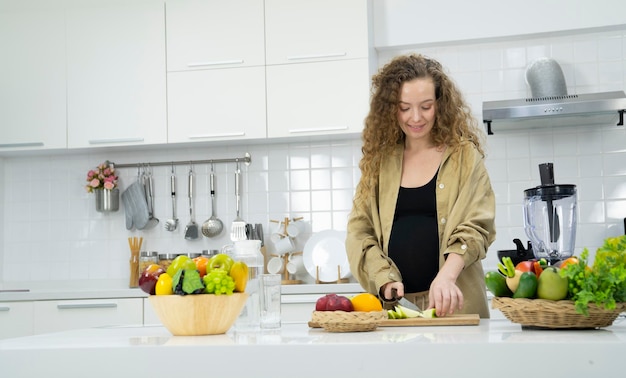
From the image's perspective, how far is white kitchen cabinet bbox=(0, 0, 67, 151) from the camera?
4223 mm

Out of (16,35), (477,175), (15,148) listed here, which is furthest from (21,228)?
(477,175)

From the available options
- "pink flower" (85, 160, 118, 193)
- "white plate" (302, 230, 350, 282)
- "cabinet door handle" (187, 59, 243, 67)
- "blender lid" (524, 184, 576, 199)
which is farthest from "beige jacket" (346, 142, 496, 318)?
"pink flower" (85, 160, 118, 193)

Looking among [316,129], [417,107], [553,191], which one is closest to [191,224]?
[316,129]

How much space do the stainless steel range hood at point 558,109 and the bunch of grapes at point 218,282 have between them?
2.31 metres

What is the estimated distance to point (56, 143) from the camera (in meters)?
4.21

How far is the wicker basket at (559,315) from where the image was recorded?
1587 millimetres

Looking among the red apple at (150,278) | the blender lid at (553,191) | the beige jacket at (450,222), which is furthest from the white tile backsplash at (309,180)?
the red apple at (150,278)

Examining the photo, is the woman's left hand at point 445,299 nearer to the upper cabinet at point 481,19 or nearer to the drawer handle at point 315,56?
the drawer handle at point 315,56

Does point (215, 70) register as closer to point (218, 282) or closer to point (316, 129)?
point (316, 129)

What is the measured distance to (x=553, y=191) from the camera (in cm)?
293

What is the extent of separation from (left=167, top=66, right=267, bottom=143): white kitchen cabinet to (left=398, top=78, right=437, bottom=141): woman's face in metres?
1.70

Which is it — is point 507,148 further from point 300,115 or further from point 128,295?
point 128,295

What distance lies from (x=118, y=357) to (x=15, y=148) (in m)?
3.04

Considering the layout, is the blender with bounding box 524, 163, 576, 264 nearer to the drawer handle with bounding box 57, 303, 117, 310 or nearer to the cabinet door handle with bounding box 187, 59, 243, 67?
the cabinet door handle with bounding box 187, 59, 243, 67
